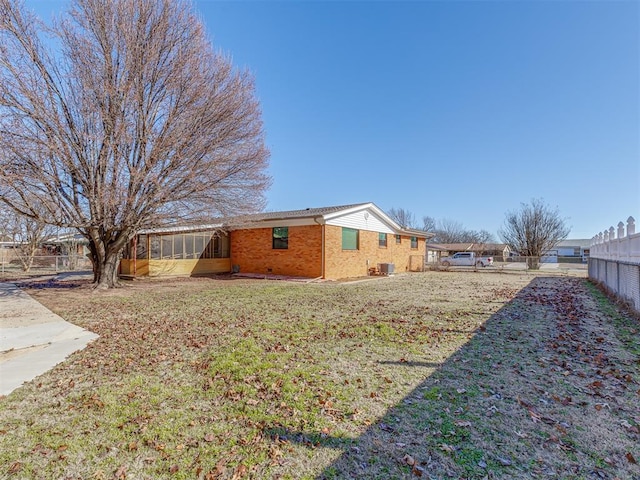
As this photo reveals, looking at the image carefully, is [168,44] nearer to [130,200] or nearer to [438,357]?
[130,200]

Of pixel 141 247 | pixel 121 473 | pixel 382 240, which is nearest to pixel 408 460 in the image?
pixel 121 473

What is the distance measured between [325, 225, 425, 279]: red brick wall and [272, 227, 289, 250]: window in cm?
251

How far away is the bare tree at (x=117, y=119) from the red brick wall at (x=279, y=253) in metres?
5.06

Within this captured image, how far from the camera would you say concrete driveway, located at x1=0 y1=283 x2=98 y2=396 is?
421 centimetres

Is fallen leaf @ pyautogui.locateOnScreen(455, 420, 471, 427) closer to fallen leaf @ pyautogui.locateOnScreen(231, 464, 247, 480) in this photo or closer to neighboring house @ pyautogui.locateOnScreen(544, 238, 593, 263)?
fallen leaf @ pyautogui.locateOnScreen(231, 464, 247, 480)

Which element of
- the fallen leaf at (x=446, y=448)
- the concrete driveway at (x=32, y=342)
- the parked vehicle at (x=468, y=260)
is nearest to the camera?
the fallen leaf at (x=446, y=448)

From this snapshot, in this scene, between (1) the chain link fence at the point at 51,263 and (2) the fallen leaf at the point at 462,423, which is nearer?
(2) the fallen leaf at the point at 462,423

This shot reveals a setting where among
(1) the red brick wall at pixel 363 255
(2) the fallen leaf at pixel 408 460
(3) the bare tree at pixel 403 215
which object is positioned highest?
(3) the bare tree at pixel 403 215

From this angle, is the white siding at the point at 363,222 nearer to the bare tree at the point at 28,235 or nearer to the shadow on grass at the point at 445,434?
the shadow on grass at the point at 445,434

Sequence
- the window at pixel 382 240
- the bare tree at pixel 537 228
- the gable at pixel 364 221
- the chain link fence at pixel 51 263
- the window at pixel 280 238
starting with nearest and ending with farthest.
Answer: the gable at pixel 364 221
the window at pixel 280 238
the window at pixel 382 240
the chain link fence at pixel 51 263
the bare tree at pixel 537 228

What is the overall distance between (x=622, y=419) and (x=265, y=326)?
17.8 feet

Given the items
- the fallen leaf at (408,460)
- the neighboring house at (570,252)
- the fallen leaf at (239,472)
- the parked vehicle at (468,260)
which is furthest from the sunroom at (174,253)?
the neighboring house at (570,252)

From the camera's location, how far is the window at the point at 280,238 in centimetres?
1700

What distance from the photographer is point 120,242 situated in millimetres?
12266
